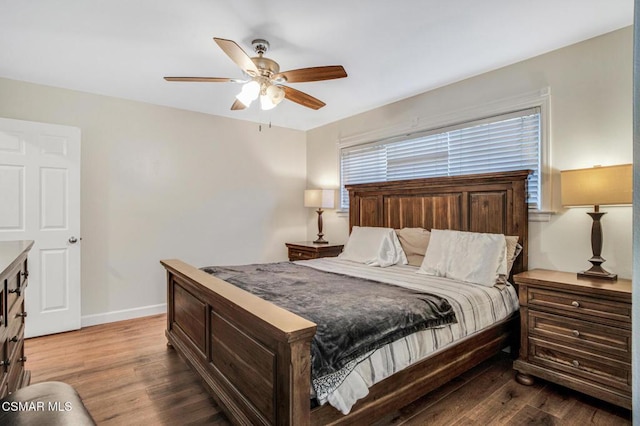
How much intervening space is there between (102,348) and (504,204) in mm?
3871

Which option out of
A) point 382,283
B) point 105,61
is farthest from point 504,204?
point 105,61

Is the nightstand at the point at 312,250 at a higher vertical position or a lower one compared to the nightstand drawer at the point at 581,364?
higher

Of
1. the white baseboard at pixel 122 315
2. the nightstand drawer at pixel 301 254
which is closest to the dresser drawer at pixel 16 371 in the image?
the white baseboard at pixel 122 315

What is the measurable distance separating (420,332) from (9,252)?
7.51ft

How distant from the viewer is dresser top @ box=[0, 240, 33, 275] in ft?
4.69

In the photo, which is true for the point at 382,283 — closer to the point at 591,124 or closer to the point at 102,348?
the point at 591,124

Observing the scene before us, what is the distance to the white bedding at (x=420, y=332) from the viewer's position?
1.58 meters

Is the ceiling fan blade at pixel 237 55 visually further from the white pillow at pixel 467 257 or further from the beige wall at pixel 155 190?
the beige wall at pixel 155 190

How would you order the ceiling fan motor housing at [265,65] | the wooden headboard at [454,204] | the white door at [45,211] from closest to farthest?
the ceiling fan motor housing at [265,65] < the wooden headboard at [454,204] < the white door at [45,211]

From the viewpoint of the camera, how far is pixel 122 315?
3873 mm

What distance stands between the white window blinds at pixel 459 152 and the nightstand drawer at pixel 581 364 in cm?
115

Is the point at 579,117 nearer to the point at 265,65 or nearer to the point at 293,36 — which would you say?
the point at 293,36

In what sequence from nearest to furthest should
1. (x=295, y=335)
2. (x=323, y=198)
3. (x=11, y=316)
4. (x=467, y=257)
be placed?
1. (x=295, y=335)
2. (x=11, y=316)
3. (x=467, y=257)
4. (x=323, y=198)

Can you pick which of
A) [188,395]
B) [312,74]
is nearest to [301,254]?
[188,395]
